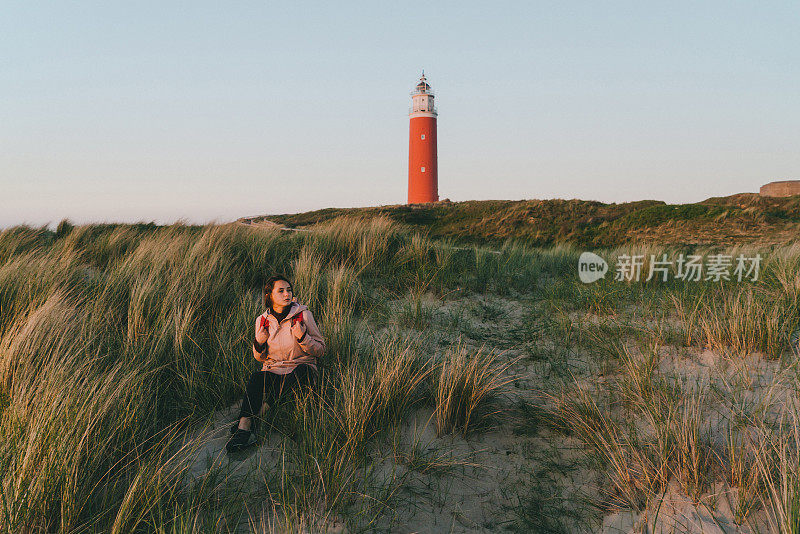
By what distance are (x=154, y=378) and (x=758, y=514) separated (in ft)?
11.4

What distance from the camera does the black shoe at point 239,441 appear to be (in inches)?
100

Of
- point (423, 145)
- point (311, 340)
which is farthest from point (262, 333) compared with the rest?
point (423, 145)

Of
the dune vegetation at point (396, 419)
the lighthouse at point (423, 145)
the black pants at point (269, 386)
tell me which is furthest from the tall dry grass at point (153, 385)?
the lighthouse at point (423, 145)

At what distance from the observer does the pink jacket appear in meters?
2.94

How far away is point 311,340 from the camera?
9.66ft

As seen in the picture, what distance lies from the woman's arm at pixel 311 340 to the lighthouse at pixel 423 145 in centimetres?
3422

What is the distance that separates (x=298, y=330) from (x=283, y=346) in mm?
162

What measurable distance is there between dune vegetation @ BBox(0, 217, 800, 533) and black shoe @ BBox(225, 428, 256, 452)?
6 centimetres

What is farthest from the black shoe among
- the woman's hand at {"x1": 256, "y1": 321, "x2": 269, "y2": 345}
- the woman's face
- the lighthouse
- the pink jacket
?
the lighthouse

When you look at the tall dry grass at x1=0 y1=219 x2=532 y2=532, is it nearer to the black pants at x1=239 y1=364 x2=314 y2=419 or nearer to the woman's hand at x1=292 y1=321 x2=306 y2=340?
the black pants at x1=239 y1=364 x2=314 y2=419

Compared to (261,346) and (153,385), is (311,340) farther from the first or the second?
(153,385)

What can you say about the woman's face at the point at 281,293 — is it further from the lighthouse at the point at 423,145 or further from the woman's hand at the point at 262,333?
the lighthouse at the point at 423,145

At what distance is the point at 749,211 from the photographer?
15.9 metres

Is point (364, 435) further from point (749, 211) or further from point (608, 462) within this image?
point (749, 211)
